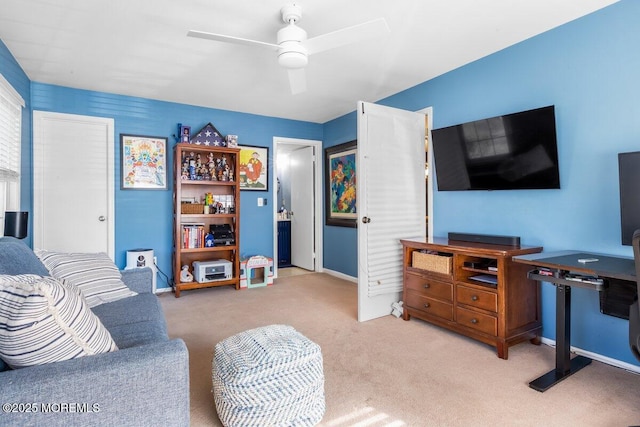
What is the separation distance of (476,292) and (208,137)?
3.56m

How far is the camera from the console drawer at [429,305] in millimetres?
2838

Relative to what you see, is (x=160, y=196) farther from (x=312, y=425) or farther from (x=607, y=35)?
(x=607, y=35)

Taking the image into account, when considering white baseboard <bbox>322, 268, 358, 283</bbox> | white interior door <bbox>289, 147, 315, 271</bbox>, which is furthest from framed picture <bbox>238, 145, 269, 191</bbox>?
white baseboard <bbox>322, 268, 358, 283</bbox>

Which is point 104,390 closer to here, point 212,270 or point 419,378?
point 419,378

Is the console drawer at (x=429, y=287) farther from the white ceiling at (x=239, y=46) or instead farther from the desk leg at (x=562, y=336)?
the white ceiling at (x=239, y=46)

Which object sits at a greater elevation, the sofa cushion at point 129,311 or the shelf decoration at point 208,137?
the shelf decoration at point 208,137

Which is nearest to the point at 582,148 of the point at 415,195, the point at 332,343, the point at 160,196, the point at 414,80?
the point at 415,195

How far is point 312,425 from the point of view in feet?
5.48

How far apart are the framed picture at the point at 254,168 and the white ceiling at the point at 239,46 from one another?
0.98 m

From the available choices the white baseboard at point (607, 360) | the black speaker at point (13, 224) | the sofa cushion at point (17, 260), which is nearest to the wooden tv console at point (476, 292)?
the white baseboard at point (607, 360)

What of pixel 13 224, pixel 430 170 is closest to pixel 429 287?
pixel 430 170

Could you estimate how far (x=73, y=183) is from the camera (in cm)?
388

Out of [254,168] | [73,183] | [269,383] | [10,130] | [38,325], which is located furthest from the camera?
[254,168]

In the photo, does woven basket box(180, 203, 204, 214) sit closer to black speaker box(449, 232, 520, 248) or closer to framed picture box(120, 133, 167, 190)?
framed picture box(120, 133, 167, 190)
